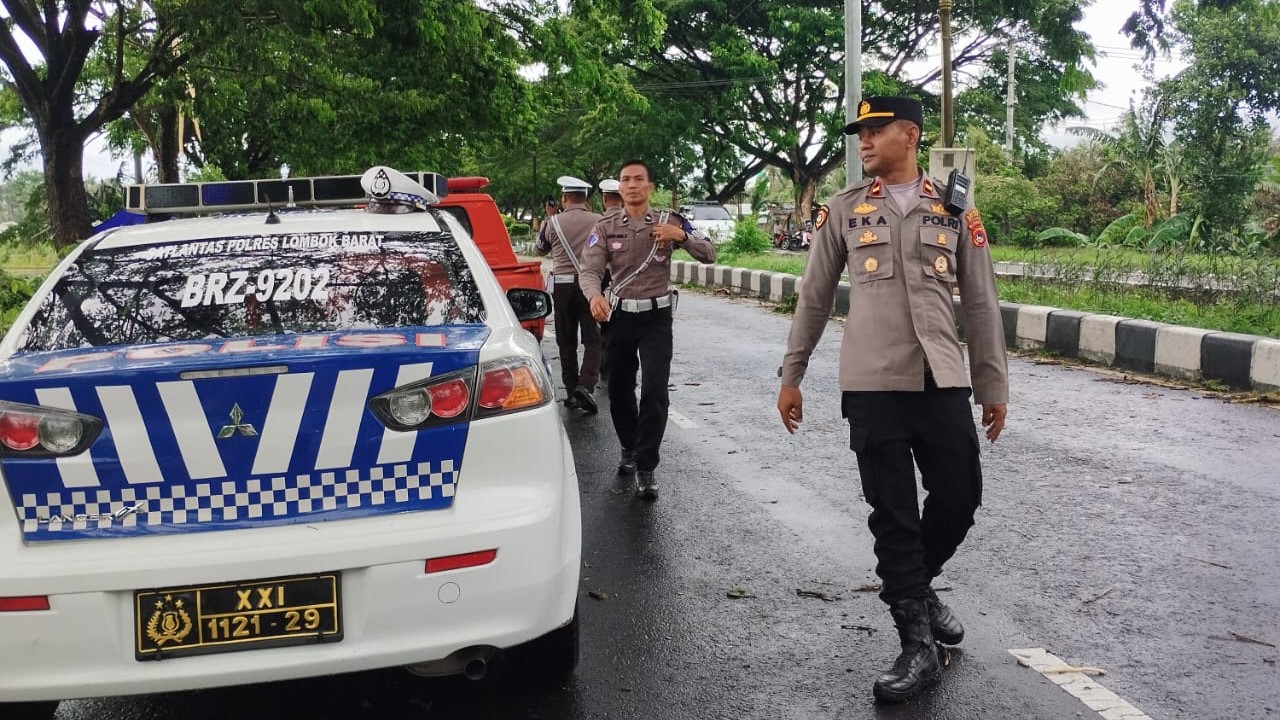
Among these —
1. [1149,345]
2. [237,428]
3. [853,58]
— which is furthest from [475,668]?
[853,58]

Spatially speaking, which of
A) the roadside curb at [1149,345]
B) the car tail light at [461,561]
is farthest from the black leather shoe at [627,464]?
the roadside curb at [1149,345]

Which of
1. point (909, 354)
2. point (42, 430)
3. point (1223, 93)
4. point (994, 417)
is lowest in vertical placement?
point (994, 417)

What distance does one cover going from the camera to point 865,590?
4.52 metres

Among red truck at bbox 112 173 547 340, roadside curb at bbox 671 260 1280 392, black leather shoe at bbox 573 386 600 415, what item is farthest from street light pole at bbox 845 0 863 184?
red truck at bbox 112 173 547 340

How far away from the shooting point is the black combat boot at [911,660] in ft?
11.3

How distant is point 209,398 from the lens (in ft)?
9.58

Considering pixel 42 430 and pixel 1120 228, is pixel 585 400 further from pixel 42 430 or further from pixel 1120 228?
pixel 1120 228

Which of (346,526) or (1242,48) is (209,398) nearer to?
(346,526)

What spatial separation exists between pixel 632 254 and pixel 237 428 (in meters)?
3.41

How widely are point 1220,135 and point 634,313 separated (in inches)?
1067

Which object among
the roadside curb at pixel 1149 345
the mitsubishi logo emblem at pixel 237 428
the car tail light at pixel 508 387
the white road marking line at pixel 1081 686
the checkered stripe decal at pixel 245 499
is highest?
the car tail light at pixel 508 387

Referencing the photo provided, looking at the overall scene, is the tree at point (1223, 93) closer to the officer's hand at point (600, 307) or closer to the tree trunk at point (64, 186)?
the tree trunk at point (64, 186)

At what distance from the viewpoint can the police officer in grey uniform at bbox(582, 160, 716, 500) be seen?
239 inches

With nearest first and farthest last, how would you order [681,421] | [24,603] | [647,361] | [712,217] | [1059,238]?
[24,603]
[647,361]
[681,421]
[1059,238]
[712,217]
